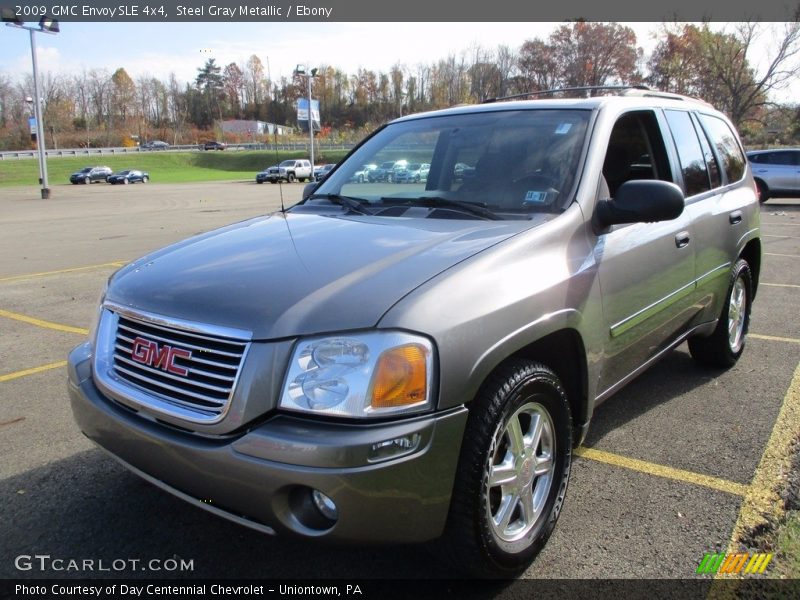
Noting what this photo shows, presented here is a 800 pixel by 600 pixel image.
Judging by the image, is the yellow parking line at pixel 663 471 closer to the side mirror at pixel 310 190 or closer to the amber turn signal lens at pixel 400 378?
the amber turn signal lens at pixel 400 378

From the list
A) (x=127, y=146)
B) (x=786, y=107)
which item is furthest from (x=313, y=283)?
(x=127, y=146)

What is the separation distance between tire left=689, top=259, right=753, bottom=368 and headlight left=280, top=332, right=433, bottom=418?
10.6 feet

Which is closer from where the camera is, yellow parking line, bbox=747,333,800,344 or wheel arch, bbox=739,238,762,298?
wheel arch, bbox=739,238,762,298

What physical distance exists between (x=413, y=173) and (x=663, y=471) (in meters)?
2.08

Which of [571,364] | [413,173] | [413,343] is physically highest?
[413,173]

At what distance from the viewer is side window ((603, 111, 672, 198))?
11.7ft

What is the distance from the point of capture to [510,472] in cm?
246

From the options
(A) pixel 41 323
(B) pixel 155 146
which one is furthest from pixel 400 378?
(B) pixel 155 146

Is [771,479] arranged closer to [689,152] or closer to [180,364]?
[689,152]

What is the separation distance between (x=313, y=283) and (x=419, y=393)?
1.85 feet

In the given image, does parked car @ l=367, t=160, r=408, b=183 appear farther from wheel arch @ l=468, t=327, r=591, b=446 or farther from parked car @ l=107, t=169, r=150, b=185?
parked car @ l=107, t=169, r=150, b=185

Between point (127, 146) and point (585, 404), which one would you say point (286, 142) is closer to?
point (127, 146)

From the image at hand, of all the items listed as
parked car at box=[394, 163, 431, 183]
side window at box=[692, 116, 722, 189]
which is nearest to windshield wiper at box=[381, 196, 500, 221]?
parked car at box=[394, 163, 431, 183]

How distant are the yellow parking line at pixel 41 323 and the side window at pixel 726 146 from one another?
552 centimetres
